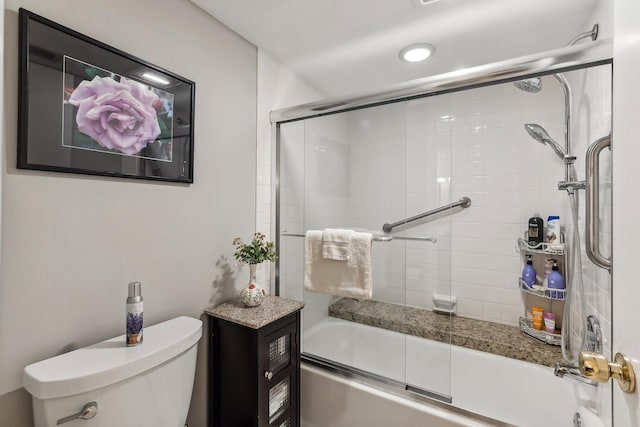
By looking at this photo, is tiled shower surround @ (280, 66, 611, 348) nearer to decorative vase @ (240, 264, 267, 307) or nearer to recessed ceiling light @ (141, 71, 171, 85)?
decorative vase @ (240, 264, 267, 307)

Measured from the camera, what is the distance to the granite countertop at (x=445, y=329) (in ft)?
4.86

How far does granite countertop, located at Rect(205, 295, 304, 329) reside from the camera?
1.26m

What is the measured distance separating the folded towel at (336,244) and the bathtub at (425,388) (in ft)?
1.42

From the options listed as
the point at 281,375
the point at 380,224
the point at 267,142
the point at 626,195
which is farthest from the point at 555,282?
the point at 267,142

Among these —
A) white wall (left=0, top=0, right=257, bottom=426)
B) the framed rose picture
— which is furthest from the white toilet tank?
the framed rose picture

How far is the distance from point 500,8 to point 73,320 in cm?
209

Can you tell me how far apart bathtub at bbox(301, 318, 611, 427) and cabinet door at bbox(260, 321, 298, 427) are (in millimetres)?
186

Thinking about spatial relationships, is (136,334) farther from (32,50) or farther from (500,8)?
(500,8)

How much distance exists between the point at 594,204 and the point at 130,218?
165 centimetres

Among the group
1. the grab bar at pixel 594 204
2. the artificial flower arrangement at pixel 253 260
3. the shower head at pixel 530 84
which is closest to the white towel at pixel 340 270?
the artificial flower arrangement at pixel 253 260

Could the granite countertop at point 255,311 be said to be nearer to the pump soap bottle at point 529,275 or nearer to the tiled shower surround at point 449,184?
the tiled shower surround at point 449,184

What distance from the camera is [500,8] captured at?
1.32 m

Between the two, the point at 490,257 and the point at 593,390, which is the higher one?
the point at 490,257

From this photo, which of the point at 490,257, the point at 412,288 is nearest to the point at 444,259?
the point at 412,288
